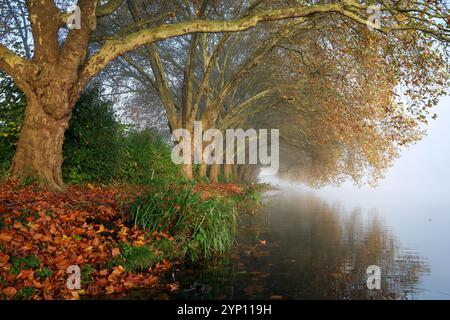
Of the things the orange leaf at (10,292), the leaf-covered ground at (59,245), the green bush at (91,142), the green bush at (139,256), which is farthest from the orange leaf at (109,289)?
the green bush at (91,142)

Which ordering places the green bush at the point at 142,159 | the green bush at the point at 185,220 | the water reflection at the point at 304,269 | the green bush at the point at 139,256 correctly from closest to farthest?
the water reflection at the point at 304,269, the green bush at the point at 139,256, the green bush at the point at 185,220, the green bush at the point at 142,159

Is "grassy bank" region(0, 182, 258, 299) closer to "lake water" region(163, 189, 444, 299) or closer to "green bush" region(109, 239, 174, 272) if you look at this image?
"green bush" region(109, 239, 174, 272)

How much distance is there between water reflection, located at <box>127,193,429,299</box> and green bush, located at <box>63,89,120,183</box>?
226 inches

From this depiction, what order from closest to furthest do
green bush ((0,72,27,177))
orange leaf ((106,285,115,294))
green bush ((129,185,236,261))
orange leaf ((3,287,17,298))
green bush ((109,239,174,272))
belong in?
orange leaf ((3,287,17,298)) → orange leaf ((106,285,115,294)) → green bush ((109,239,174,272)) → green bush ((129,185,236,261)) → green bush ((0,72,27,177))

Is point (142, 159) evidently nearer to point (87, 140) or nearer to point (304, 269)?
point (87, 140)

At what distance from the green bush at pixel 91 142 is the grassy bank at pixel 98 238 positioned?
300cm

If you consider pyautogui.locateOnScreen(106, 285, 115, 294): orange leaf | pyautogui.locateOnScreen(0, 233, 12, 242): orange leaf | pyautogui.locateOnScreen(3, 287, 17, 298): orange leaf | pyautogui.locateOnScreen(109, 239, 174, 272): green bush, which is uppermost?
pyautogui.locateOnScreen(0, 233, 12, 242): orange leaf

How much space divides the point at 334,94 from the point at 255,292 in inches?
566

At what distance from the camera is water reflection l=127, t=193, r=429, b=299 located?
5.91 m

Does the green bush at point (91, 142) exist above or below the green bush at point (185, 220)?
above

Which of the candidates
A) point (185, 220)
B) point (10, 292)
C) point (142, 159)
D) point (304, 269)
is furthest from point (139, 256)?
point (142, 159)

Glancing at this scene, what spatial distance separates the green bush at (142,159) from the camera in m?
15.5

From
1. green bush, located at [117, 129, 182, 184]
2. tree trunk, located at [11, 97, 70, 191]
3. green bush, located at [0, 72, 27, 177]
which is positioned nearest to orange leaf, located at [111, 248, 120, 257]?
tree trunk, located at [11, 97, 70, 191]

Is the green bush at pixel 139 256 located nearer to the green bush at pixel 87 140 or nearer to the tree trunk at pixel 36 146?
the green bush at pixel 87 140
